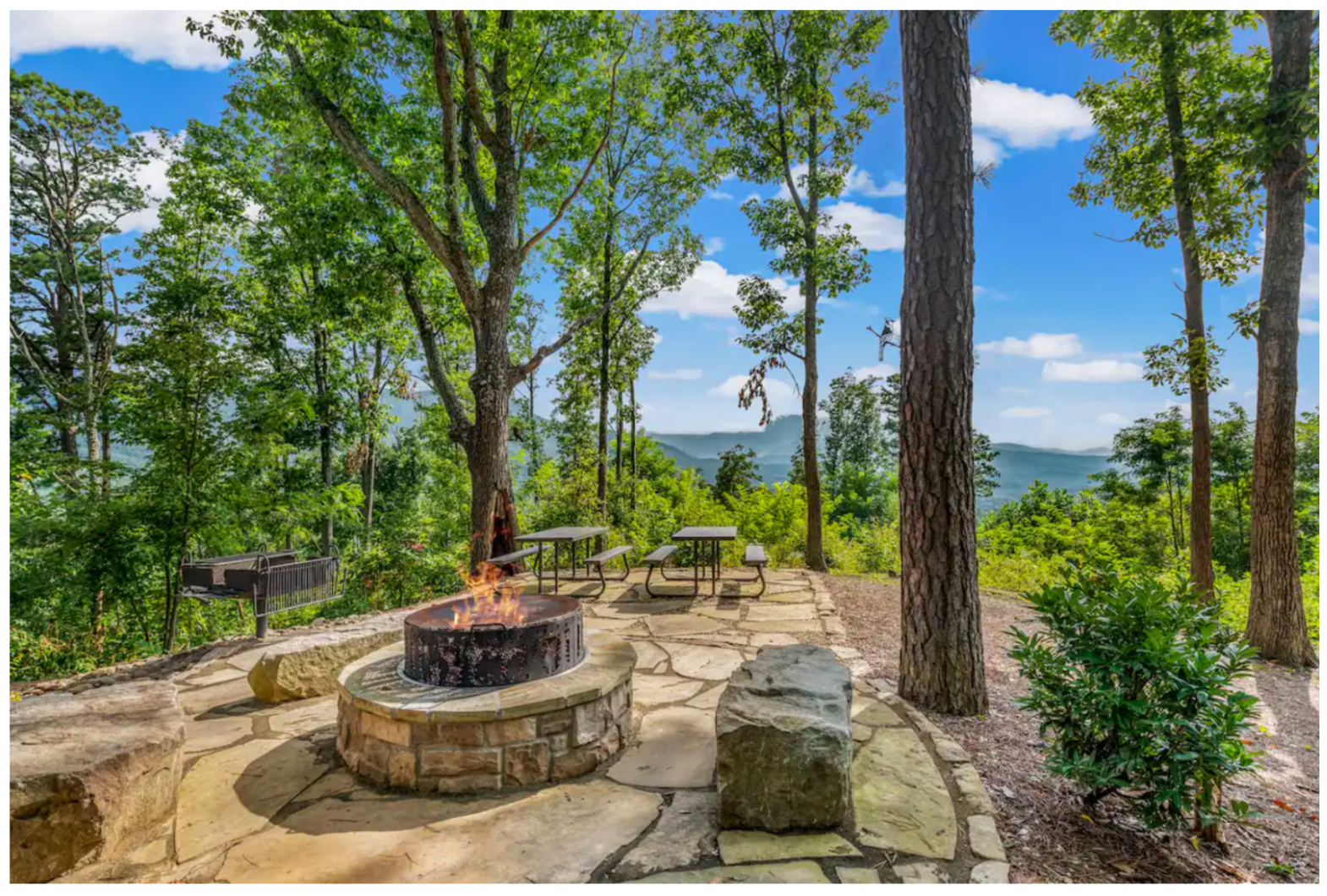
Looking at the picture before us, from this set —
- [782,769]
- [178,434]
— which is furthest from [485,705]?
[178,434]

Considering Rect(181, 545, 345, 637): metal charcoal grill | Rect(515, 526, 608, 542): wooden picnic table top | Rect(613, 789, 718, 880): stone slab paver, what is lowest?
Rect(613, 789, 718, 880): stone slab paver

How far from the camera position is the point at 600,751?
3229 millimetres

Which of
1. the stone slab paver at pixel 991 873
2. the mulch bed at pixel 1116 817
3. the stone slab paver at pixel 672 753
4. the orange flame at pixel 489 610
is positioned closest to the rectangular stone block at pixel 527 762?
the stone slab paver at pixel 672 753

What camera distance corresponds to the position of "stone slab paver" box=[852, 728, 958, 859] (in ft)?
7.82

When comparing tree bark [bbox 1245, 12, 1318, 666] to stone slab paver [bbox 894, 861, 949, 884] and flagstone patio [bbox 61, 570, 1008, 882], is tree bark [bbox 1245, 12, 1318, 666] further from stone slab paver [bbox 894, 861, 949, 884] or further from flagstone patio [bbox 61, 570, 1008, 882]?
stone slab paver [bbox 894, 861, 949, 884]

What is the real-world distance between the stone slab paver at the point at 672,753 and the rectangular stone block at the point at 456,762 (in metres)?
0.63

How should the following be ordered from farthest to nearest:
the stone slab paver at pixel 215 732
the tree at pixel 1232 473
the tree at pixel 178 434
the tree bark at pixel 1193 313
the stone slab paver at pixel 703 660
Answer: the tree at pixel 1232 473 < the tree bark at pixel 1193 313 < the tree at pixel 178 434 < the stone slab paver at pixel 703 660 < the stone slab paver at pixel 215 732

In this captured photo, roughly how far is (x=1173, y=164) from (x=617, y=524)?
383 inches

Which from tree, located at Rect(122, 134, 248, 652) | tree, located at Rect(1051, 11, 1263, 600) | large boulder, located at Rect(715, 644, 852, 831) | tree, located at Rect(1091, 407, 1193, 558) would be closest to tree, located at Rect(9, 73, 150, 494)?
tree, located at Rect(122, 134, 248, 652)

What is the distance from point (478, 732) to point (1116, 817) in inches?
112

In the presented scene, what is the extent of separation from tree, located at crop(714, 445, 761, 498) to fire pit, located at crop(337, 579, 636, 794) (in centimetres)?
1694

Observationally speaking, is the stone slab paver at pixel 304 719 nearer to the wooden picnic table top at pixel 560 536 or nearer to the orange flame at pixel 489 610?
the orange flame at pixel 489 610

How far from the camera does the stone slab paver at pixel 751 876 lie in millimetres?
2158
